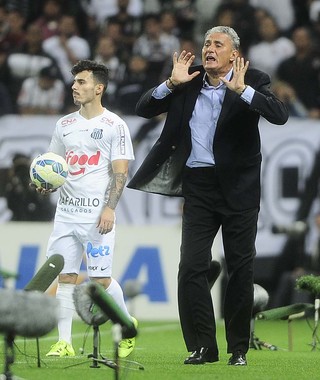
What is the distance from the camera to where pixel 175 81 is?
8469 mm

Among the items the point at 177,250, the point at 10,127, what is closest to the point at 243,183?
the point at 177,250

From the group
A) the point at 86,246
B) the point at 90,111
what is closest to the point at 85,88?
the point at 90,111

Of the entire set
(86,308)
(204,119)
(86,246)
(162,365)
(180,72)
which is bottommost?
(162,365)

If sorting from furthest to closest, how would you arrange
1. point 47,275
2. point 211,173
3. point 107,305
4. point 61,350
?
point 61,350 → point 211,173 → point 47,275 → point 107,305

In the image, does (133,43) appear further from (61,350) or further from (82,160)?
(61,350)

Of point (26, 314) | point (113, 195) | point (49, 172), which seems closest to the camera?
point (26, 314)

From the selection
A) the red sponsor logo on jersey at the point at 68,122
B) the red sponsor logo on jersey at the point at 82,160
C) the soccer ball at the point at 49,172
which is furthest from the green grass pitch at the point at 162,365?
the red sponsor logo on jersey at the point at 68,122

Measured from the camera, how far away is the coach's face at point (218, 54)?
8.45 metres

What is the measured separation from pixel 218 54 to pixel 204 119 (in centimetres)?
47

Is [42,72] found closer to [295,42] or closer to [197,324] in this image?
[295,42]

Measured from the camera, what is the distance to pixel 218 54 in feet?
27.7

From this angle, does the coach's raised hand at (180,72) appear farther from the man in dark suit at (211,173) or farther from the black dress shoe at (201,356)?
the black dress shoe at (201,356)

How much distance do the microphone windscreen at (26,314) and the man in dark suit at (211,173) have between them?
258cm

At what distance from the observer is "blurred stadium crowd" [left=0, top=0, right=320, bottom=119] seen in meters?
18.4
